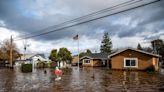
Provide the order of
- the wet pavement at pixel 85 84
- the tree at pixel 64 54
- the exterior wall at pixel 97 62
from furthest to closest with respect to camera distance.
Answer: the tree at pixel 64 54 → the exterior wall at pixel 97 62 → the wet pavement at pixel 85 84

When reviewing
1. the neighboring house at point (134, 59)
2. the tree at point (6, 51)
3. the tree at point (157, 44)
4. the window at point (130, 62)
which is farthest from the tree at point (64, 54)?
the tree at point (157, 44)

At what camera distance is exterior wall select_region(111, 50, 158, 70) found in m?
43.3

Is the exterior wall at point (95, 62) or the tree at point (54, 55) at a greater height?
the tree at point (54, 55)

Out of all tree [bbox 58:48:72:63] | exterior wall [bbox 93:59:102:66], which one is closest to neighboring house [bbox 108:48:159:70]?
exterior wall [bbox 93:59:102:66]

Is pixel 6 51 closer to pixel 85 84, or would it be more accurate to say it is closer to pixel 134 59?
pixel 134 59

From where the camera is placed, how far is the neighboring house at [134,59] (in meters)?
43.3

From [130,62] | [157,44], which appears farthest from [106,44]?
[130,62]

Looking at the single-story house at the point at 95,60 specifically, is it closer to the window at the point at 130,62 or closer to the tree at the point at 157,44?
the window at the point at 130,62

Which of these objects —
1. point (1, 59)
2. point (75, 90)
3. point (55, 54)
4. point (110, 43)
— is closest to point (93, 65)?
point (55, 54)

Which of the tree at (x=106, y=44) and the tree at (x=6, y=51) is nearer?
the tree at (x=6, y=51)

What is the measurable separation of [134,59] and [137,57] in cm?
64

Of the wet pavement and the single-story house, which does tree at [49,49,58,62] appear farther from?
the wet pavement

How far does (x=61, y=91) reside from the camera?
1730cm

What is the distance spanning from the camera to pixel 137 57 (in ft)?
145
